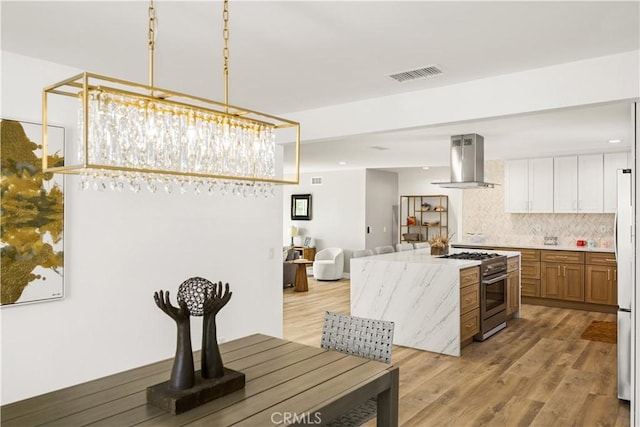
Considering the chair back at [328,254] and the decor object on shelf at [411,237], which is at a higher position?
the decor object on shelf at [411,237]

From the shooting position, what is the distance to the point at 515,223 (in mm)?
7918

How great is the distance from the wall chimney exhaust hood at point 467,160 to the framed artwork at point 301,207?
5123 mm

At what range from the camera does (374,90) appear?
360 centimetres

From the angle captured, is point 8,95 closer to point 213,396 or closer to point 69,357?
point 69,357

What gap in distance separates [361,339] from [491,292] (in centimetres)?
322

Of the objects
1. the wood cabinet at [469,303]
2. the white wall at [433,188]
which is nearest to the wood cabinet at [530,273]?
the wood cabinet at [469,303]

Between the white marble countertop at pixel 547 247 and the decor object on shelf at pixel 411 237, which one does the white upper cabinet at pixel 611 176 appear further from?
the decor object on shelf at pixel 411 237

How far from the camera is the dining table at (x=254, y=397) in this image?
1.64 metres

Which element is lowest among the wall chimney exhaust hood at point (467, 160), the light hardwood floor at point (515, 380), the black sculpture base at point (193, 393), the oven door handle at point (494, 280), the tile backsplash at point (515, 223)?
the light hardwood floor at point (515, 380)

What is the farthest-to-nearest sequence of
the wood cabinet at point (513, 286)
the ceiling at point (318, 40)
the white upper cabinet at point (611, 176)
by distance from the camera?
the white upper cabinet at point (611, 176)
the wood cabinet at point (513, 286)
the ceiling at point (318, 40)

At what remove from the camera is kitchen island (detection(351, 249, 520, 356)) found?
470 centimetres

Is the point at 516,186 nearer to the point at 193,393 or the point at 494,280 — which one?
the point at 494,280

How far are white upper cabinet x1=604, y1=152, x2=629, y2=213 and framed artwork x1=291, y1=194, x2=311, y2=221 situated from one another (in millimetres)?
5898

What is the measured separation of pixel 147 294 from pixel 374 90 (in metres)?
2.36
